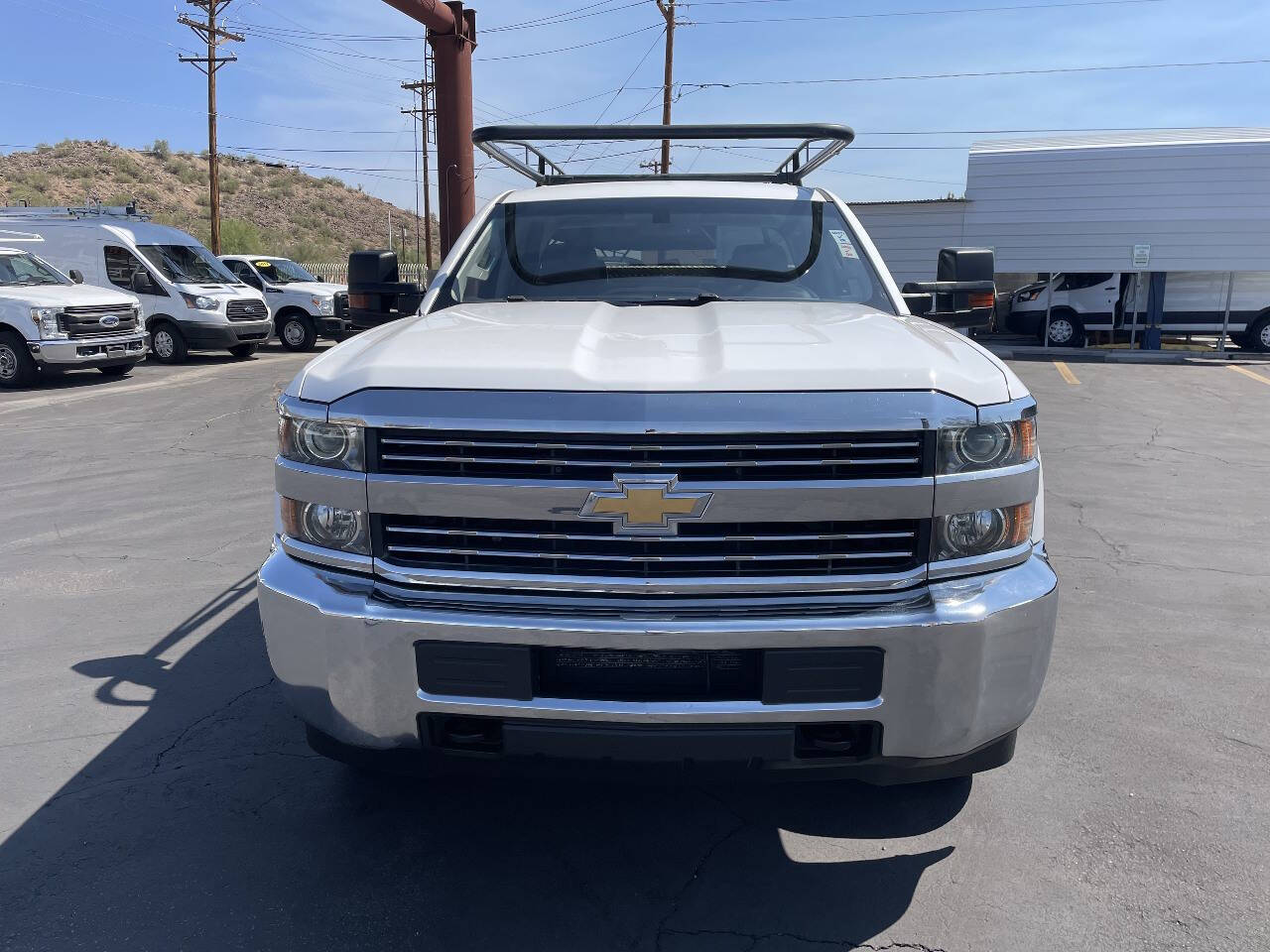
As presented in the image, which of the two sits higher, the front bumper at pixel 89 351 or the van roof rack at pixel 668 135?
the van roof rack at pixel 668 135

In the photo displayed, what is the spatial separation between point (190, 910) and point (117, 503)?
5367 mm

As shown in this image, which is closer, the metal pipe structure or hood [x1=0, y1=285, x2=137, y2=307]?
hood [x1=0, y1=285, x2=137, y2=307]

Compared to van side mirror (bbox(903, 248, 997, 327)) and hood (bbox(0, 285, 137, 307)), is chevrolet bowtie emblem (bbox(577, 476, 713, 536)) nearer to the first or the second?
van side mirror (bbox(903, 248, 997, 327))

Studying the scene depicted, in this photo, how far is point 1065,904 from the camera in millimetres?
2607

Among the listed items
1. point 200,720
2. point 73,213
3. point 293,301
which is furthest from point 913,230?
point 200,720

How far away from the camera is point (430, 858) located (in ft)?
9.25

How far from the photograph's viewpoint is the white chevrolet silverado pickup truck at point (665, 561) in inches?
89.7

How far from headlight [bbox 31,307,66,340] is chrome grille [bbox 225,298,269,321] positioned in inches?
136

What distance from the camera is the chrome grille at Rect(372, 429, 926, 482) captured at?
7.45ft

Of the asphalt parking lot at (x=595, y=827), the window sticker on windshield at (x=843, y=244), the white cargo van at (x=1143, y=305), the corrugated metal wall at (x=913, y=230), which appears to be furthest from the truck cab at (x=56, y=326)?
the white cargo van at (x=1143, y=305)

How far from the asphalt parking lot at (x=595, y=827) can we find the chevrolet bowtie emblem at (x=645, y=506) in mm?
655

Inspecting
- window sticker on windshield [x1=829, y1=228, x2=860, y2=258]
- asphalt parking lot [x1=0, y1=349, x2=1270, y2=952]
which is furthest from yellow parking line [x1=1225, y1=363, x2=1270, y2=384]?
window sticker on windshield [x1=829, y1=228, x2=860, y2=258]

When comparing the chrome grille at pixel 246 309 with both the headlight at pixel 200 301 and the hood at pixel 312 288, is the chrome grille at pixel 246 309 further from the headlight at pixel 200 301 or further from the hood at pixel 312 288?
the hood at pixel 312 288

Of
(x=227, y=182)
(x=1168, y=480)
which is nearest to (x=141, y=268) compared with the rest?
(x=1168, y=480)
